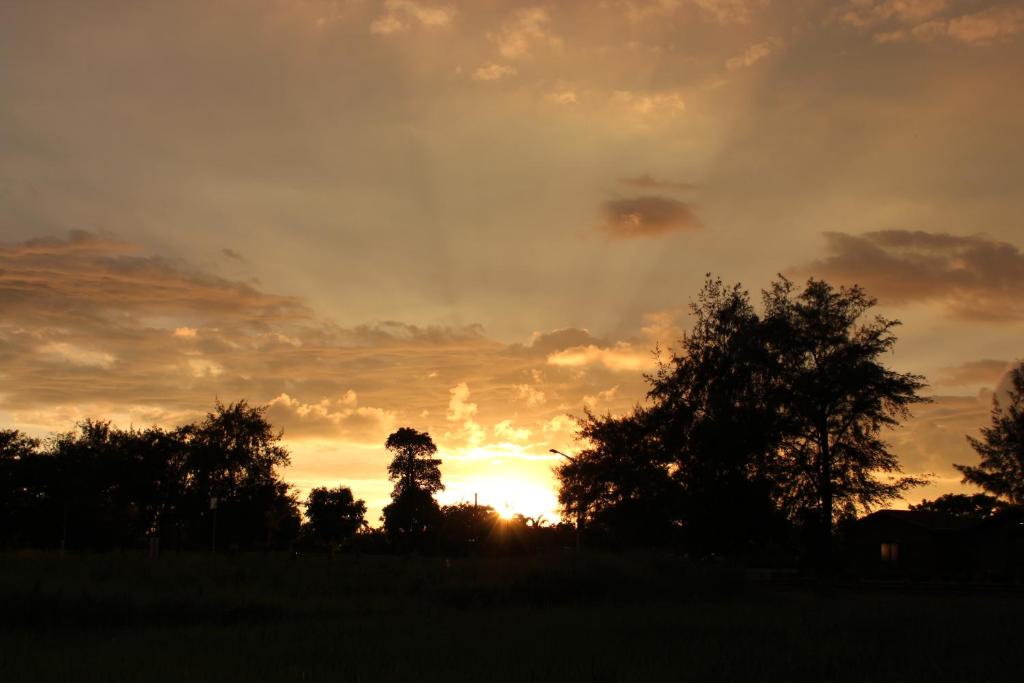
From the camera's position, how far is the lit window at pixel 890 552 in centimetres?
6525

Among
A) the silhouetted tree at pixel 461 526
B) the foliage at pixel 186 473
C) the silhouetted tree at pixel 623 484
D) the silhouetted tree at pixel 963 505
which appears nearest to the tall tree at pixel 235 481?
the foliage at pixel 186 473

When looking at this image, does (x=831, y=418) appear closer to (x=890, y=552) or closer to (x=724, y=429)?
(x=724, y=429)

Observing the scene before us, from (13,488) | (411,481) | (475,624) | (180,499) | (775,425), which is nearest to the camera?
→ (475,624)

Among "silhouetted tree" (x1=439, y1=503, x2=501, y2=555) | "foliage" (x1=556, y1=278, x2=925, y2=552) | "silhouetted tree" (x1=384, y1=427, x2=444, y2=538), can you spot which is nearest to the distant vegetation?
"foliage" (x1=556, y1=278, x2=925, y2=552)

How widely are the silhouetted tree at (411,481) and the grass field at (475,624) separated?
255 ft

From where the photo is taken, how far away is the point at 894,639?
764 inches

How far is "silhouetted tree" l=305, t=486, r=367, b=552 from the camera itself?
131m

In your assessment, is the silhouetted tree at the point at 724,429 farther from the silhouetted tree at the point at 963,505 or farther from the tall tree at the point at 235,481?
the silhouetted tree at the point at 963,505

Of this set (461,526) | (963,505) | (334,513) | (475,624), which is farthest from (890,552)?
(334,513)

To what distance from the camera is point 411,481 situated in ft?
392

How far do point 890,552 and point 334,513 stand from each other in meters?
89.3

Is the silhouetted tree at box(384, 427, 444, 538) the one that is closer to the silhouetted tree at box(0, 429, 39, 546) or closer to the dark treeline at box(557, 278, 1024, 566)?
the silhouetted tree at box(0, 429, 39, 546)

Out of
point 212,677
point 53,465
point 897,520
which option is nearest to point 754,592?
point 212,677

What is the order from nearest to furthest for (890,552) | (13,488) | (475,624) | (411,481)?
(475,624) < (890,552) < (13,488) < (411,481)
